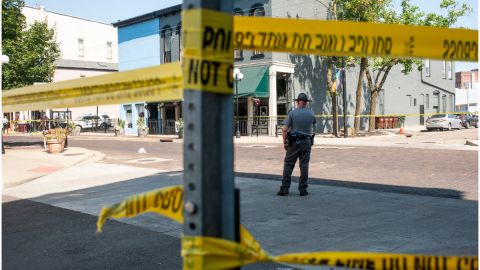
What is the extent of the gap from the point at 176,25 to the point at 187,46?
3450 centimetres

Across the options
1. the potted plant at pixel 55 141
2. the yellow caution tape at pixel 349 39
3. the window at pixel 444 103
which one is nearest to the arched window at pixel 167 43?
the potted plant at pixel 55 141

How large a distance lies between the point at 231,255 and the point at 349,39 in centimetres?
102

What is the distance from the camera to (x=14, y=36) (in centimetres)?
2364

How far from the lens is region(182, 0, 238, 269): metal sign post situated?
62.3 inches

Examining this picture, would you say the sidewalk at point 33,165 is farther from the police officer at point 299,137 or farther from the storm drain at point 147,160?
the police officer at point 299,137

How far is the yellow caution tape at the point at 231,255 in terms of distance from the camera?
168 centimetres

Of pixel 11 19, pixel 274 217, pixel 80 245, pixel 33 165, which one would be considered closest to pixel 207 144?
pixel 80 245

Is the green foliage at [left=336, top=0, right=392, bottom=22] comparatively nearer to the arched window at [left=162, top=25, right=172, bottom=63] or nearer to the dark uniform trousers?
the arched window at [left=162, top=25, right=172, bottom=63]

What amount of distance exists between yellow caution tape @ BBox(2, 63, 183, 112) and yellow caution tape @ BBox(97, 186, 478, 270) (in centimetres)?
41

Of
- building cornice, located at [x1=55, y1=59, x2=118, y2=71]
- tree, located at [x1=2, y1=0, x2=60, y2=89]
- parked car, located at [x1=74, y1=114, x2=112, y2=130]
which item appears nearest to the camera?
tree, located at [x1=2, y1=0, x2=60, y2=89]

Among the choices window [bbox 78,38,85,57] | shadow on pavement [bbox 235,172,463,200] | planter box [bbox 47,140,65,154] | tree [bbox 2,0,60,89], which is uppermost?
window [bbox 78,38,85,57]

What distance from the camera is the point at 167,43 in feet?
118

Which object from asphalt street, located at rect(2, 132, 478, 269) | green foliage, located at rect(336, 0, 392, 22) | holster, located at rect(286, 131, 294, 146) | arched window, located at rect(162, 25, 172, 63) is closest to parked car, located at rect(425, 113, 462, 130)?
green foliage, located at rect(336, 0, 392, 22)

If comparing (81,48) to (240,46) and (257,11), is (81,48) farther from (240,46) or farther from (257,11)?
(240,46)
